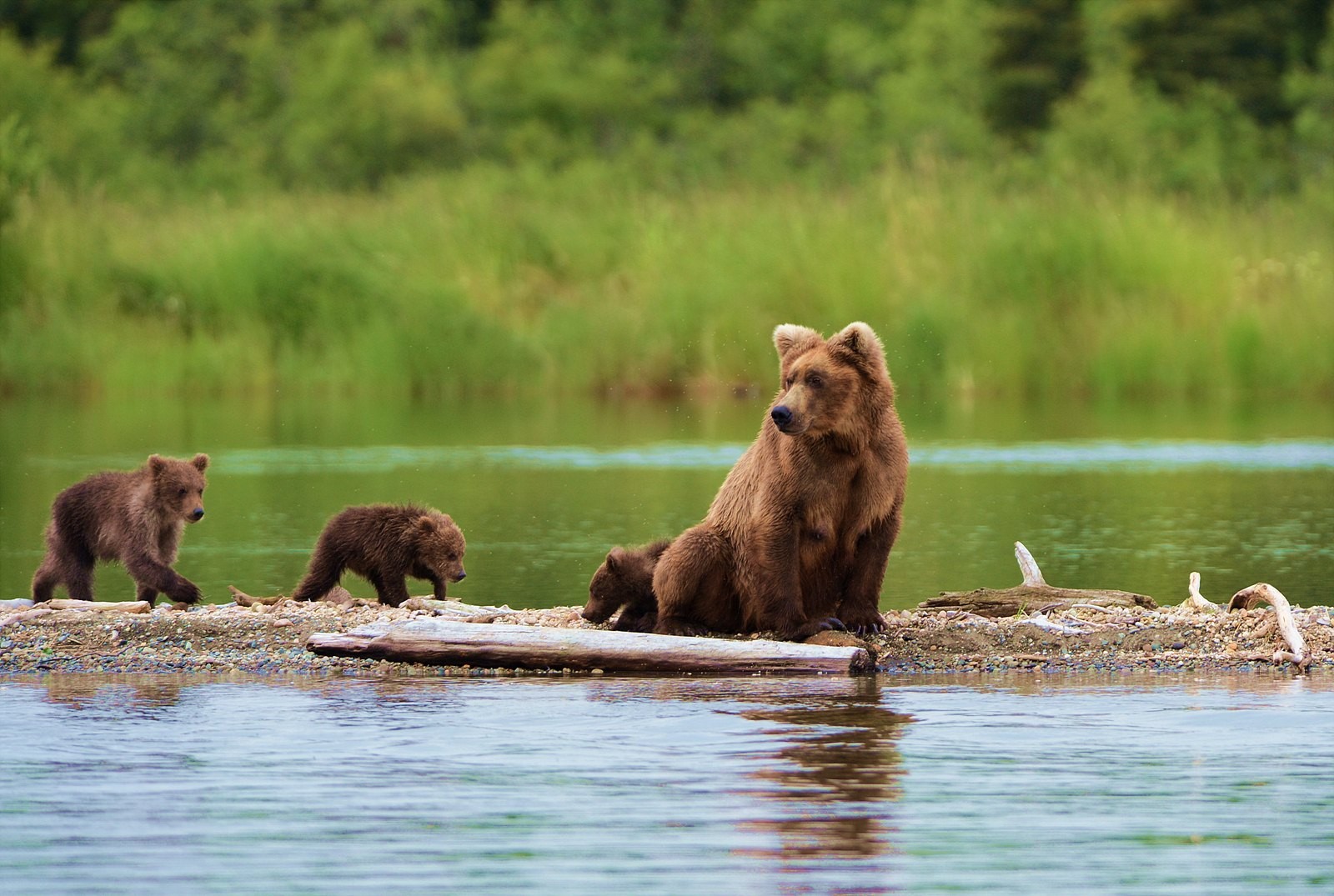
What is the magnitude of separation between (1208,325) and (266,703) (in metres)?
21.4

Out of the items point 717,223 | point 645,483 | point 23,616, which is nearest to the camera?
point 23,616

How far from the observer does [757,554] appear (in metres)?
9.93

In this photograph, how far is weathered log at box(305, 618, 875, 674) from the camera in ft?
31.4

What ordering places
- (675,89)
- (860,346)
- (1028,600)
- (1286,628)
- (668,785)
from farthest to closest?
1. (675,89)
2. (1028,600)
3. (1286,628)
4. (860,346)
5. (668,785)

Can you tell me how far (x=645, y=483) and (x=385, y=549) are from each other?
8.60m

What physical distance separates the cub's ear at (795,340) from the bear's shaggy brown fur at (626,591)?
1.19 m

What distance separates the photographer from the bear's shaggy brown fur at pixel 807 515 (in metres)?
9.85

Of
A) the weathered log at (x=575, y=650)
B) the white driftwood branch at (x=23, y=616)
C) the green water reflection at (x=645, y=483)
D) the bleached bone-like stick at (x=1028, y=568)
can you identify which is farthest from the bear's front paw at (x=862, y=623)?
the white driftwood branch at (x=23, y=616)

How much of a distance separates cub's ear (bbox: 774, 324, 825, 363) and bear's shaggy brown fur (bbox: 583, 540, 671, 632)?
1.19 meters

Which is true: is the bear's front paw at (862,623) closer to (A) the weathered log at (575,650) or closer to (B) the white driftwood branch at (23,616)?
(A) the weathered log at (575,650)

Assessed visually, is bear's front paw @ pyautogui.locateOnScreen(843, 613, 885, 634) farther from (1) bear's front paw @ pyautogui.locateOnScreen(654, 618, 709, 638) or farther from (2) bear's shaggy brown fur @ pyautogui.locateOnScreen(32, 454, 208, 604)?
(2) bear's shaggy brown fur @ pyautogui.locateOnScreen(32, 454, 208, 604)

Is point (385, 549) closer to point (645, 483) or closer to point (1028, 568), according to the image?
point (1028, 568)

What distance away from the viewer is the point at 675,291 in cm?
3069

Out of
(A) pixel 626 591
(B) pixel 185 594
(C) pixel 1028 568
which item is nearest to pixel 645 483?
(C) pixel 1028 568
